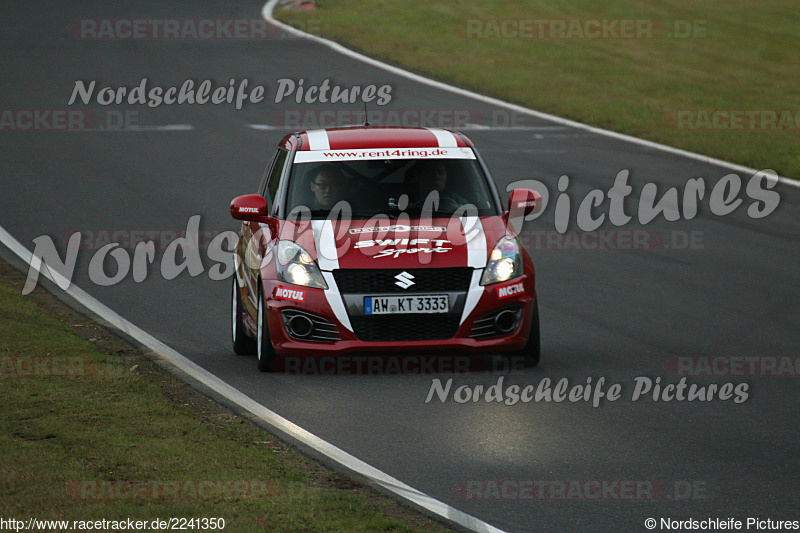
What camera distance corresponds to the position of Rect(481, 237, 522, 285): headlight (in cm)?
998

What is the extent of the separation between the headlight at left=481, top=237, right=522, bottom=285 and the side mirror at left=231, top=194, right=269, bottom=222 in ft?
6.11

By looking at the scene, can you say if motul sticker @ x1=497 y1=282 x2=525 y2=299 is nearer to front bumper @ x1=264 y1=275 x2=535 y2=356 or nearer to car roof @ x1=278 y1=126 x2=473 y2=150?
front bumper @ x1=264 y1=275 x2=535 y2=356

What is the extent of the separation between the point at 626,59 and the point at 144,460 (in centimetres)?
2265

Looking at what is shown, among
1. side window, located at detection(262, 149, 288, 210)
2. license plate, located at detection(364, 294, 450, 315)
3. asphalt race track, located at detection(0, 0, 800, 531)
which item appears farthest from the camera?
side window, located at detection(262, 149, 288, 210)

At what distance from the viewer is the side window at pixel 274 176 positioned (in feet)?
36.7

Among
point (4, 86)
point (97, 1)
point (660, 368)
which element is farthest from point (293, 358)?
point (97, 1)

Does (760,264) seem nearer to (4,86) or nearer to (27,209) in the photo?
(27,209)

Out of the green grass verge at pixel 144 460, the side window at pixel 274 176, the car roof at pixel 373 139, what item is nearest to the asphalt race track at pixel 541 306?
the green grass verge at pixel 144 460

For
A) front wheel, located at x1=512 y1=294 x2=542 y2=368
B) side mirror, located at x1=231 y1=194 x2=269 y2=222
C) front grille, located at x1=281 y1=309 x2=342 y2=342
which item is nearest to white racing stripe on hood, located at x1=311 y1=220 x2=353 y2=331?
front grille, located at x1=281 y1=309 x2=342 y2=342

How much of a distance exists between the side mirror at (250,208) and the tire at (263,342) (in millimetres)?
736

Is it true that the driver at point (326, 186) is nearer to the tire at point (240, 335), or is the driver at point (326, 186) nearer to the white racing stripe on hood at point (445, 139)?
the white racing stripe on hood at point (445, 139)

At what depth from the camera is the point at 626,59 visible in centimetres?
2856

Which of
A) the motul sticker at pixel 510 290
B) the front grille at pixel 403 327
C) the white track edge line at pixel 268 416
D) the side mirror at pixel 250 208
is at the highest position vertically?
the side mirror at pixel 250 208

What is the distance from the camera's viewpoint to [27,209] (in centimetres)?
1744
